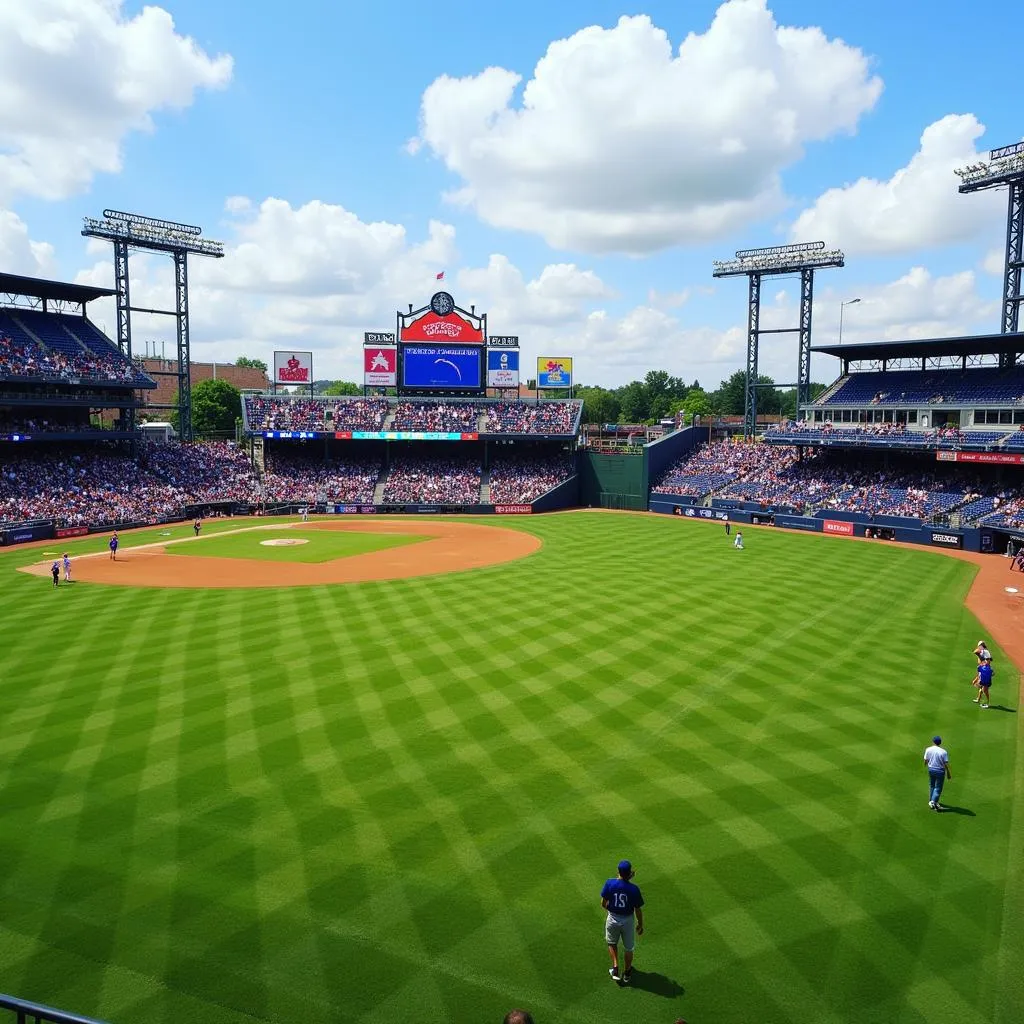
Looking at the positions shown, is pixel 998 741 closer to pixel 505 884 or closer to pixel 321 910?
pixel 505 884

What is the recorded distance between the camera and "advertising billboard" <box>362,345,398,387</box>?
73375 mm

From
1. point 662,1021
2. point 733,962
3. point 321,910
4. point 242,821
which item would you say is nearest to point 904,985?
point 733,962

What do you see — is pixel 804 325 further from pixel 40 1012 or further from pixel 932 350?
pixel 40 1012

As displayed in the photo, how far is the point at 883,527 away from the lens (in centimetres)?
5162

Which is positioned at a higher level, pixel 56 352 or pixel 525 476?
pixel 56 352

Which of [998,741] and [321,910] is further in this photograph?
[998,741]

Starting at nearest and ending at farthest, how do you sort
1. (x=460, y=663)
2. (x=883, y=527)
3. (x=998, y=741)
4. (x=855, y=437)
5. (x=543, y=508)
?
(x=998, y=741) → (x=460, y=663) → (x=883, y=527) → (x=855, y=437) → (x=543, y=508)

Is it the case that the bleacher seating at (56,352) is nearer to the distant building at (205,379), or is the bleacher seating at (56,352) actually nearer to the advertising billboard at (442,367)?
the advertising billboard at (442,367)

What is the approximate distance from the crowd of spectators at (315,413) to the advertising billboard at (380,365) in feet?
9.87

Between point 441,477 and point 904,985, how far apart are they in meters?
65.4

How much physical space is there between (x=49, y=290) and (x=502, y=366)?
1585 inches

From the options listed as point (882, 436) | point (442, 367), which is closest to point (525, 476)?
point (442, 367)

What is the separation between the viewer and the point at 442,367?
244 feet

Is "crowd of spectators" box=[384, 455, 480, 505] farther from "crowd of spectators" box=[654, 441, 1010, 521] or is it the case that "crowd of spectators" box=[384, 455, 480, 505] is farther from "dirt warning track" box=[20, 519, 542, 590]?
"crowd of spectators" box=[654, 441, 1010, 521]
